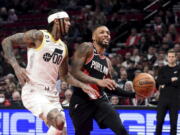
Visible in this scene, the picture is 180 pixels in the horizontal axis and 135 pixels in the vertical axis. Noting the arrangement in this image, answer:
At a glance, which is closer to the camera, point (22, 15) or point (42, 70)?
point (42, 70)

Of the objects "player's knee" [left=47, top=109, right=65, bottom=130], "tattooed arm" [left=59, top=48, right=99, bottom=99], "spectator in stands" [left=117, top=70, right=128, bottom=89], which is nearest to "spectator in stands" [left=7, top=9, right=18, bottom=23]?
"spectator in stands" [left=117, top=70, right=128, bottom=89]

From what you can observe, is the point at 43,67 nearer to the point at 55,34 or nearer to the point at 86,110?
the point at 55,34

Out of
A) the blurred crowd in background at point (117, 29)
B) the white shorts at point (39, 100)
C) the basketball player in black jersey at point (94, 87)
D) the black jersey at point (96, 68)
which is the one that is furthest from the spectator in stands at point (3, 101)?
the white shorts at point (39, 100)

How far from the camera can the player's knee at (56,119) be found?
23.7 feet

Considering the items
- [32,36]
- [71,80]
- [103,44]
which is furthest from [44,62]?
[103,44]

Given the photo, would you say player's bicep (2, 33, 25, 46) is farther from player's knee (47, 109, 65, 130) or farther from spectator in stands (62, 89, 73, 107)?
spectator in stands (62, 89, 73, 107)

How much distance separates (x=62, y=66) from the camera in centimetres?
812

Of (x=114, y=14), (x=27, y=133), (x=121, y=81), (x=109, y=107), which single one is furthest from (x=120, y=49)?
(x=109, y=107)

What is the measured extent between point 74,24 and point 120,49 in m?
2.35

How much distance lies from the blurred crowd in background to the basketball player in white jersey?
15.7 ft

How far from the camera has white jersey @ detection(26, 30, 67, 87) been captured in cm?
761

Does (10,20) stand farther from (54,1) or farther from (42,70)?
(42,70)

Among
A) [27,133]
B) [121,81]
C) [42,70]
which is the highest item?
[42,70]

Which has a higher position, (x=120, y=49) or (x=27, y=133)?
(x=120, y=49)
